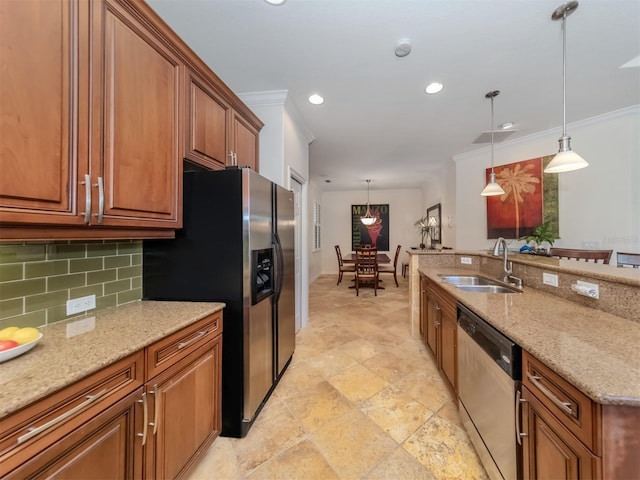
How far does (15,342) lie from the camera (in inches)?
34.9

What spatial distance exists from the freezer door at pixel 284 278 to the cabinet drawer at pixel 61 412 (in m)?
1.10

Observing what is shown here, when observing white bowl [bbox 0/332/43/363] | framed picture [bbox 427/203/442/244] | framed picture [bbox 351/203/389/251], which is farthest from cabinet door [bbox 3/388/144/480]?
framed picture [bbox 351/203/389/251]

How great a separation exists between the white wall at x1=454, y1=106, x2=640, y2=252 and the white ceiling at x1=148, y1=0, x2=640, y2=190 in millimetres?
231

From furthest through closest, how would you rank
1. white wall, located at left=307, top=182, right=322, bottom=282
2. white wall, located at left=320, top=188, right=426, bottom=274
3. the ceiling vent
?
1. white wall, located at left=320, top=188, right=426, bottom=274
2. white wall, located at left=307, top=182, right=322, bottom=282
3. the ceiling vent

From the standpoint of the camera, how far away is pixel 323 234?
8.16m

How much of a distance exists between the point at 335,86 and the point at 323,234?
5.82 meters

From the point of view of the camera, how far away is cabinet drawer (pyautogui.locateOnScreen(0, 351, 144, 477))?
25.7 inches

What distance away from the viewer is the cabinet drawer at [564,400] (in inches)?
28.4

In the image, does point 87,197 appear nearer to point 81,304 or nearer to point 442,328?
point 81,304

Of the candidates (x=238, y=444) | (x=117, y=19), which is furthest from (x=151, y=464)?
(x=117, y=19)

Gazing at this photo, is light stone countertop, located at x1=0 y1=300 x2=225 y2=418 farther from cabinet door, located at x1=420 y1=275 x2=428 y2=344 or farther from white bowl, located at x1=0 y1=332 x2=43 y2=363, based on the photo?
cabinet door, located at x1=420 y1=275 x2=428 y2=344

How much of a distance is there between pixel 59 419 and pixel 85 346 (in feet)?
0.94

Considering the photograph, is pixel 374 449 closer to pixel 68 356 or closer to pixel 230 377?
pixel 230 377

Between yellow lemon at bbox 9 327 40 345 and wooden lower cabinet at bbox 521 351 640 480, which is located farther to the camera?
Result: yellow lemon at bbox 9 327 40 345
